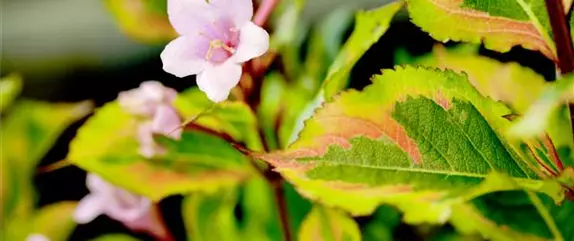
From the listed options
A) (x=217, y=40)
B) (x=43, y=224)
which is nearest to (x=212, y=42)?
(x=217, y=40)

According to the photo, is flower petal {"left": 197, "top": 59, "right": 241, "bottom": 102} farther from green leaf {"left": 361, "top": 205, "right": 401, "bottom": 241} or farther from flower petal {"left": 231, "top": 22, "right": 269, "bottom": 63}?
green leaf {"left": 361, "top": 205, "right": 401, "bottom": 241}

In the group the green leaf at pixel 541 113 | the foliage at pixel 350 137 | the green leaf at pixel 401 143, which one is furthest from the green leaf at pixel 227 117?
the green leaf at pixel 541 113

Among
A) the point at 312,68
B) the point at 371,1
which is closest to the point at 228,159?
the point at 312,68

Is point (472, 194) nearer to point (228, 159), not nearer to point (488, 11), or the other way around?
point (488, 11)

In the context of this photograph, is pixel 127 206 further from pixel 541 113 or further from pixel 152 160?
pixel 541 113

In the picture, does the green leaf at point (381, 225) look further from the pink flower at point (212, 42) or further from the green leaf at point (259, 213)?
the pink flower at point (212, 42)
